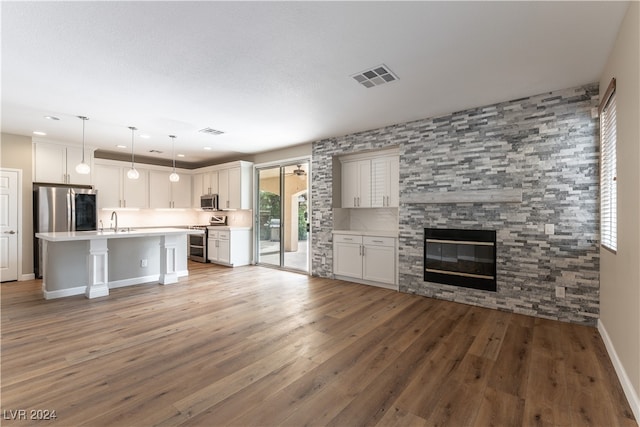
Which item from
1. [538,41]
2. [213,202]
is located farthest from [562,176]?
[213,202]

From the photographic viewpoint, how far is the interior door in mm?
5277

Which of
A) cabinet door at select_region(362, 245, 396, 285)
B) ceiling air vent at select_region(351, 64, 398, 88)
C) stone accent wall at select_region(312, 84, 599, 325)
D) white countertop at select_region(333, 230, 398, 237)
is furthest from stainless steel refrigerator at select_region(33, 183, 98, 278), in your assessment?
stone accent wall at select_region(312, 84, 599, 325)

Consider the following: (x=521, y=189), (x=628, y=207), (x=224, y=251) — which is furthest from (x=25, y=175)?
(x=628, y=207)

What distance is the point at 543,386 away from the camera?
2178 millimetres

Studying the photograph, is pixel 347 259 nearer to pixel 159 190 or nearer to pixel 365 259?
pixel 365 259

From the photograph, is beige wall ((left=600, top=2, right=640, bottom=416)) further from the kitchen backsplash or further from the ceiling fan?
the kitchen backsplash

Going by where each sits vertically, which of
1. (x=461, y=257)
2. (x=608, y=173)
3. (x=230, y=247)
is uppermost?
(x=608, y=173)

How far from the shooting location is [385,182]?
5.34 m

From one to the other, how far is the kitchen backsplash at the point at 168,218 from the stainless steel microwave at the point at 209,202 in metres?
0.45

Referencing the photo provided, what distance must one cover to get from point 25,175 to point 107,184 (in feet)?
4.68

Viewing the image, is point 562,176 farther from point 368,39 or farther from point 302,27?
point 302,27

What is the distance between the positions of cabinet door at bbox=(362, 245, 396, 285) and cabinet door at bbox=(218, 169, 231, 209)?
3862 mm

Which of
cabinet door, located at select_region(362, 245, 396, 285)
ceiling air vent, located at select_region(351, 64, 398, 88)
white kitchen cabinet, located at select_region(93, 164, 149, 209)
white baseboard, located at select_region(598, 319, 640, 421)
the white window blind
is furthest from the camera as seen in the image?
white kitchen cabinet, located at select_region(93, 164, 149, 209)

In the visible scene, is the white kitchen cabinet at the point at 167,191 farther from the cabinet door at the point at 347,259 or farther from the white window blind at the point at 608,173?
the white window blind at the point at 608,173
